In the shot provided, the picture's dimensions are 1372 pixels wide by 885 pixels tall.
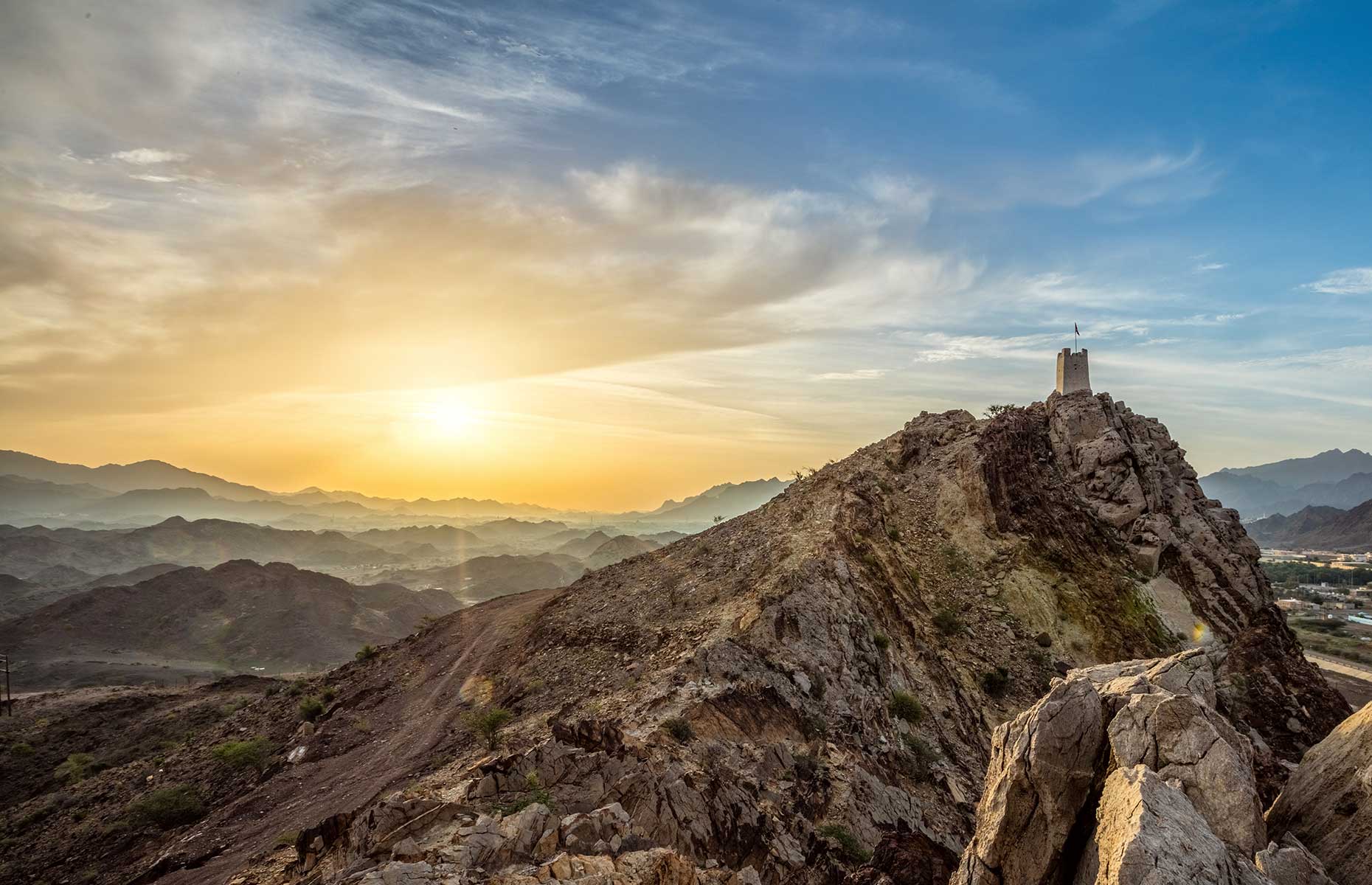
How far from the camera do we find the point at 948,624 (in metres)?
30.7

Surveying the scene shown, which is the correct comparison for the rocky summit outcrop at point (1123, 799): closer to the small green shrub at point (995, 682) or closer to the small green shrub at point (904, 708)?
the small green shrub at point (904, 708)

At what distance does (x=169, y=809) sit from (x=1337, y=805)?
37699mm

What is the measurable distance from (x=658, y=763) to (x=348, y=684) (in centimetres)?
2672

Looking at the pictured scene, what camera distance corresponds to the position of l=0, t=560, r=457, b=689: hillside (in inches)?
3711

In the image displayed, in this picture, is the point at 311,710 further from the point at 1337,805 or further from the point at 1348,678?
the point at 1348,678

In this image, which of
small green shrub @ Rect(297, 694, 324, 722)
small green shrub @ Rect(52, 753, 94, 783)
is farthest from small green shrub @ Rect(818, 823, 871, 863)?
small green shrub @ Rect(52, 753, 94, 783)

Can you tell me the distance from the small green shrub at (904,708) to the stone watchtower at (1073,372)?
2778 centimetres

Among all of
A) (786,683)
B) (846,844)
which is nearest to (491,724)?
(786,683)

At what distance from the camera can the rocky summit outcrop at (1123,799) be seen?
30.9 feet

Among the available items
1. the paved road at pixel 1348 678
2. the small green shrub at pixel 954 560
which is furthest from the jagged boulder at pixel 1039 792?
the paved road at pixel 1348 678

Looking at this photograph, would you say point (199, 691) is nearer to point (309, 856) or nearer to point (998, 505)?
point (309, 856)

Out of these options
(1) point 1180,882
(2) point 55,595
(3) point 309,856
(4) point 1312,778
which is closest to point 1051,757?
(1) point 1180,882

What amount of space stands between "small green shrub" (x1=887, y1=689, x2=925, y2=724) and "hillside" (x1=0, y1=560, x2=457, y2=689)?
340 feet

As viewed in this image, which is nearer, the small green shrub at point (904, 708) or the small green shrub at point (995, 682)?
the small green shrub at point (904, 708)
